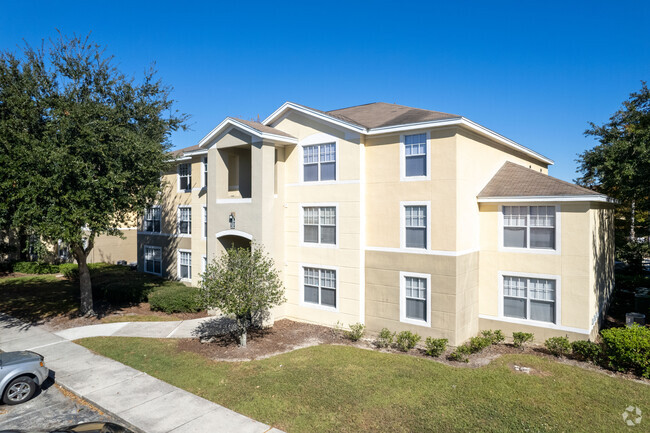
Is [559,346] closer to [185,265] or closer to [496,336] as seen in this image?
[496,336]

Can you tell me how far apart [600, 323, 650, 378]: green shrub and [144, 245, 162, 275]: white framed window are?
24.7 m

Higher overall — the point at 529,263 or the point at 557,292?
the point at 529,263

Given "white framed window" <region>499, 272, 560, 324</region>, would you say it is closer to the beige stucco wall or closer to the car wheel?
the beige stucco wall

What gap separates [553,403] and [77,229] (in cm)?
1740

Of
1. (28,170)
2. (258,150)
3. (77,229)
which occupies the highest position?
(258,150)

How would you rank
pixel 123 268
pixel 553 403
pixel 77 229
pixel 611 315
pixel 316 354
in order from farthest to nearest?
pixel 123 268, pixel 611 315, pixel 77 229, pixel 316 354, pixel 553 403

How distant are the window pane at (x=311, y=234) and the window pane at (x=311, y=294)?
2.16 meters

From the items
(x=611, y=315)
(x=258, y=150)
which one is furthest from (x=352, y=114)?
(x=611, y=315)

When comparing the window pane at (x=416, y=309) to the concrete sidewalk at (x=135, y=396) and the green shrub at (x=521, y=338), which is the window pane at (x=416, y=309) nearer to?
the green shrub at (x=521, y=338)

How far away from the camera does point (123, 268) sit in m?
30.0

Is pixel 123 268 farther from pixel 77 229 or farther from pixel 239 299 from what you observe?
pixel 239 299

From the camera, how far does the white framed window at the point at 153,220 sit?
26.6 meters

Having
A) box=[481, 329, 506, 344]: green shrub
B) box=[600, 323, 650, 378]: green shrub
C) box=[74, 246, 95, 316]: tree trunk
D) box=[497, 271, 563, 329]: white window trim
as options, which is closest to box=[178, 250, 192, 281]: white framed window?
box=[74, 246, 95, 316]: tree trunk

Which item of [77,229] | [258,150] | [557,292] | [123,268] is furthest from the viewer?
[123,268]
